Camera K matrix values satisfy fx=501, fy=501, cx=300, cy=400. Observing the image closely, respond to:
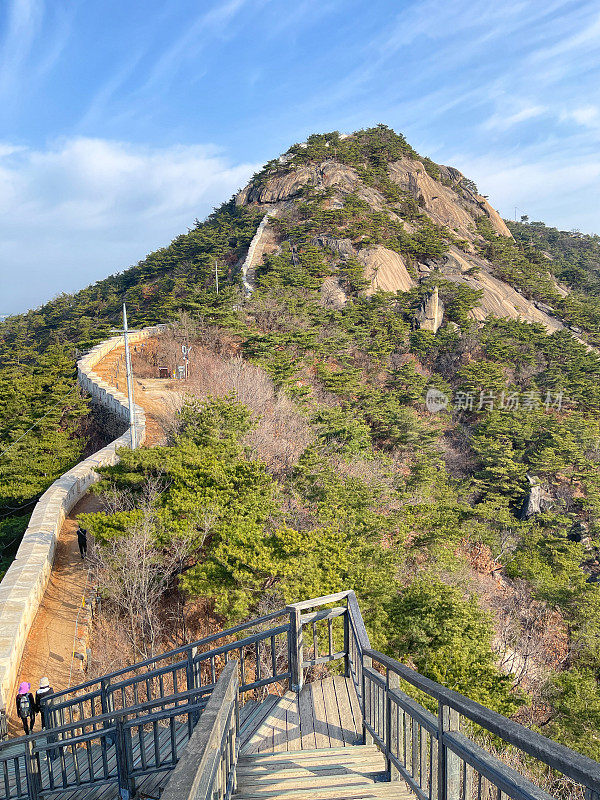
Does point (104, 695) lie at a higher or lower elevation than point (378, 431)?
lower

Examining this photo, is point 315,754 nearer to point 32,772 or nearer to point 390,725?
point 390,725

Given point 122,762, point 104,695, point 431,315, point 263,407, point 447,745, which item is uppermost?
point 431,315

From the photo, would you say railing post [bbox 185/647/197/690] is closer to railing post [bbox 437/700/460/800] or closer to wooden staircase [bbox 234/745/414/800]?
wooden staircase [bbox 234/745/414/800]

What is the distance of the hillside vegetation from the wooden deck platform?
5.21m

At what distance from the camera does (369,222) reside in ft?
185

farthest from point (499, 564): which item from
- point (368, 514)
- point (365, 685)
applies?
point (365, 685)

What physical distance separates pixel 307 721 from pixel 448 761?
8.00 feet

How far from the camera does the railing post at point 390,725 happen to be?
11.7ft

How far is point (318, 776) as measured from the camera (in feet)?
11.6

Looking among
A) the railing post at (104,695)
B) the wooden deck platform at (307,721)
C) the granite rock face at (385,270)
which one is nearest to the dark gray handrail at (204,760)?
the wooden deck platform at (307,721)

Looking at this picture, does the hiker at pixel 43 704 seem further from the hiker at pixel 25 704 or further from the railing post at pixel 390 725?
the railing post at pixel 390 725

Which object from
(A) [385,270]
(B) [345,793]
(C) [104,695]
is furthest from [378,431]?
(B) [345,793]

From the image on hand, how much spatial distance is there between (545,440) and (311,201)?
3826 cm

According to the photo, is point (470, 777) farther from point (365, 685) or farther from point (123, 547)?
point (123, 547)
